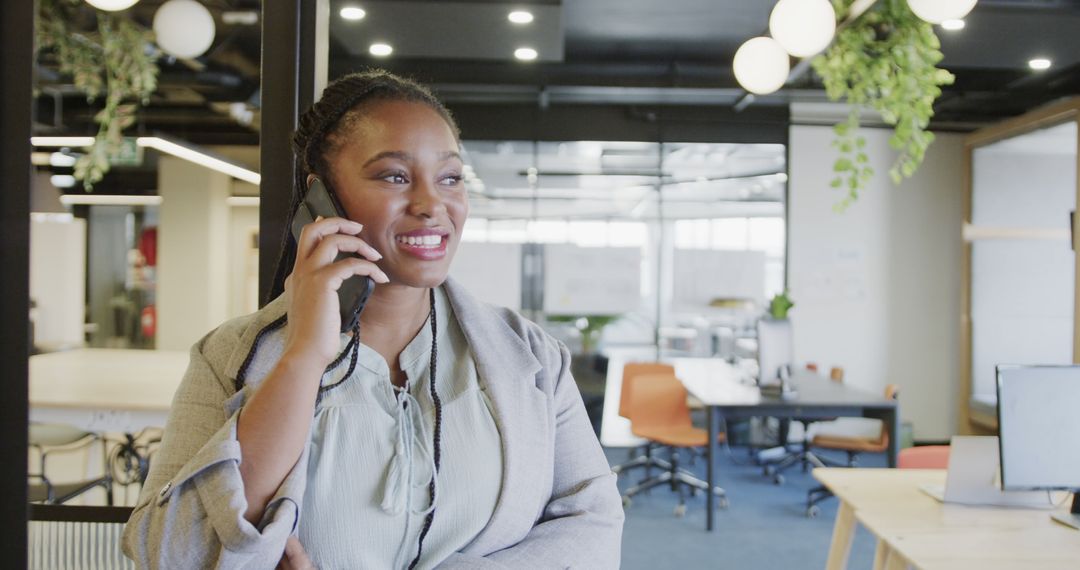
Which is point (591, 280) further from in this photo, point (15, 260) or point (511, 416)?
point (15, 260)

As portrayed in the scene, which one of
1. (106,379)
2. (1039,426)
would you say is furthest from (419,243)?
(106,379)

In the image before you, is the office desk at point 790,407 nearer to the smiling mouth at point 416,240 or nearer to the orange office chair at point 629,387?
the orange office chair at point 629,387

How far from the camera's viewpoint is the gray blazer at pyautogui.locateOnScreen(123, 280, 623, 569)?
3.52 feet

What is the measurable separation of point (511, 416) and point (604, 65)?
650 cm

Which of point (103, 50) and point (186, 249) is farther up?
point (103, 50)

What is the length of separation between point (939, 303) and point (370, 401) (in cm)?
836

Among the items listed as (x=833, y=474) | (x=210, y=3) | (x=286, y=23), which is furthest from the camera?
(x=210, y=3)

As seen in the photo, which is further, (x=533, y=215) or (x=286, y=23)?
(x=533, y=215)

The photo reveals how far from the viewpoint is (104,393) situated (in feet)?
14.3

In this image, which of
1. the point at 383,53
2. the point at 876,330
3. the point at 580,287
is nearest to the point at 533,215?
the point at 580,287

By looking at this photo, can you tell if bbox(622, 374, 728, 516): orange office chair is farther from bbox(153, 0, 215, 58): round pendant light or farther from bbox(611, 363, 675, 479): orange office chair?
bbox(153, 0, 215, 58): round pendant light

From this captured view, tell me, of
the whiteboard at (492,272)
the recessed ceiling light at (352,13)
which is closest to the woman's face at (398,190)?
the recessed ceiling light at (352,13)

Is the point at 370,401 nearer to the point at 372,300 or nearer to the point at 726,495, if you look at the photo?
the point at 372,300

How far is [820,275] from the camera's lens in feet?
27.2
